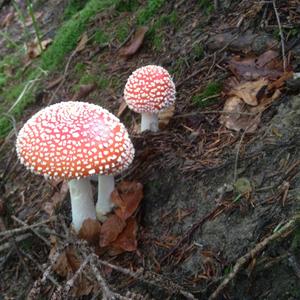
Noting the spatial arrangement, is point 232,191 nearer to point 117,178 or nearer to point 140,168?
point 140,168

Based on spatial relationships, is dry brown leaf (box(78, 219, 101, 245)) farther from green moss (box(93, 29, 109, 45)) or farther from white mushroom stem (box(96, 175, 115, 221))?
green moss (box(93, 29, 109, 45))

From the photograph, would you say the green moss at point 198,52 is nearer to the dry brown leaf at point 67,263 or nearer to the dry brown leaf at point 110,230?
the dry brown leaf at point 110,230

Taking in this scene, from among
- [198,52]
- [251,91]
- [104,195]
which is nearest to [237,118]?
[251,91]

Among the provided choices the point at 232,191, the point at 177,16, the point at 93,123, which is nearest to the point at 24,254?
the point at 93,123

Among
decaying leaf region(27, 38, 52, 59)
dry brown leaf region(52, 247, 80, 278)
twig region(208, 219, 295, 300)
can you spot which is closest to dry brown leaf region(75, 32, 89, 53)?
decaying leaf region(27, 38, 52, 59)

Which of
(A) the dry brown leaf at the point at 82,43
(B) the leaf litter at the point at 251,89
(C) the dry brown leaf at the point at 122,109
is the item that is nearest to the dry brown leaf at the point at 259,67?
(B) the leaf litter at the point at 251,89

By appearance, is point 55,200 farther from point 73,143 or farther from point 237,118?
point 237,118
